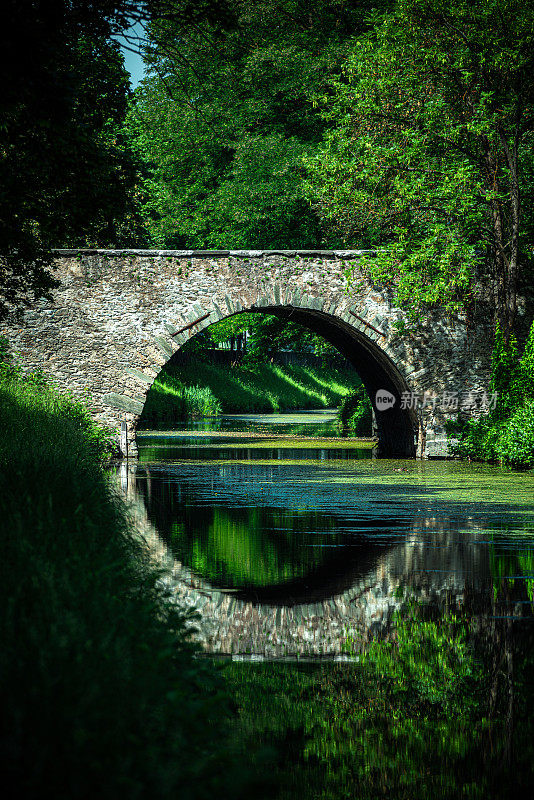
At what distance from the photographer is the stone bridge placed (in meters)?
24.2

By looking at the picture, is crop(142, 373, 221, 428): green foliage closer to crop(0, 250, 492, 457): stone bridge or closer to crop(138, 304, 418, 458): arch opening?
crop(138, 304, 418, 458): arch opening

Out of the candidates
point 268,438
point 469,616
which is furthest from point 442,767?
point 268,438

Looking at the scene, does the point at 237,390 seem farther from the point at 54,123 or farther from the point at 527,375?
the point at 54,123

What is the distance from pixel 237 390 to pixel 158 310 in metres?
33.5

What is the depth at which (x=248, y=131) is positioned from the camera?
35.6 metres

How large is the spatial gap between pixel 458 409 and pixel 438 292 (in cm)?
387

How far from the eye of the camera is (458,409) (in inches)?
993

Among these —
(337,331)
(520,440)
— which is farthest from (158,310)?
(520,440)

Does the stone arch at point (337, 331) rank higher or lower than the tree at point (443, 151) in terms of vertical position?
lower

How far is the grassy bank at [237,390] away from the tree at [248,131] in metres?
10.1

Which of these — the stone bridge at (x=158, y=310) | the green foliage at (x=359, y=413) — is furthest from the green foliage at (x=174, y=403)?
the stone bridge at (x=158, y=310)

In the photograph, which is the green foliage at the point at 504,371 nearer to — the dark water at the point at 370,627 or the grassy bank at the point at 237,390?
the dark water at the point at 370,627

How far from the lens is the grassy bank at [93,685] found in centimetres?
347

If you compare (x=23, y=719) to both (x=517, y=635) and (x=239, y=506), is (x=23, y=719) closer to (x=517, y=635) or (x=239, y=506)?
(x=517, y=635)
